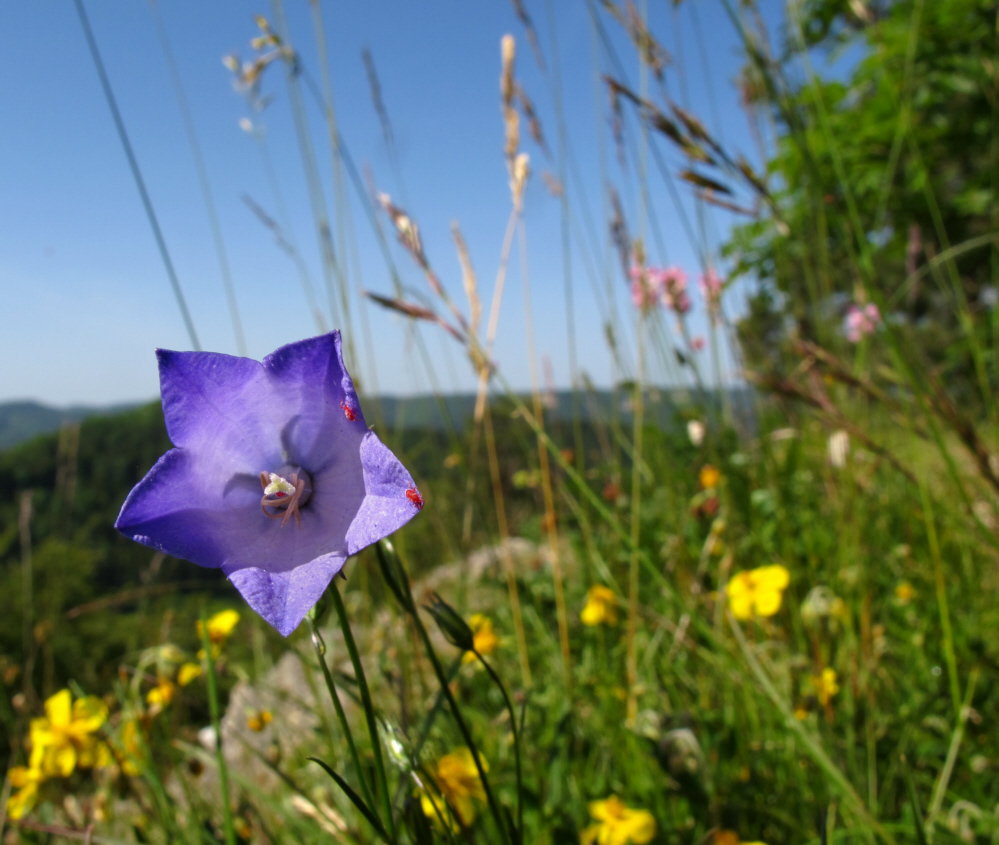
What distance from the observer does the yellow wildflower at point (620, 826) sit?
898mm

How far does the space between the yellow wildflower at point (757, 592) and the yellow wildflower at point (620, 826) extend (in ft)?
1.71

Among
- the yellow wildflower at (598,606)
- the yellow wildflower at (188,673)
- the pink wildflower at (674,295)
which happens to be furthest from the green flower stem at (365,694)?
the pink wildflower at (674,295)

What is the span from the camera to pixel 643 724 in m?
1.11

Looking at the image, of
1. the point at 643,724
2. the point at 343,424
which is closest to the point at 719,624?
the point at 643,724

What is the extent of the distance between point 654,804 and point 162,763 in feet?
6.58

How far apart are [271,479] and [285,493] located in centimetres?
2

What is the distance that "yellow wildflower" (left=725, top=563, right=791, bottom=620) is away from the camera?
1324mm

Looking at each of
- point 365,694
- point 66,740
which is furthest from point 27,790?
point 365,694

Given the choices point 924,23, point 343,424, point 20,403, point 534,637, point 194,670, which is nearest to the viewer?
point 343,424

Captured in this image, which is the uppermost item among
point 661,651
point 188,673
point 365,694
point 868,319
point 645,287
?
point 645,287

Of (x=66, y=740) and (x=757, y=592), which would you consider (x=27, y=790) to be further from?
(x=757, y=592)

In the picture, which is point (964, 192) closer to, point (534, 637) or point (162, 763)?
point (534, 637)

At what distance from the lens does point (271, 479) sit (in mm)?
561

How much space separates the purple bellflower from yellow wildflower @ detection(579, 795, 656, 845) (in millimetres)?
675
